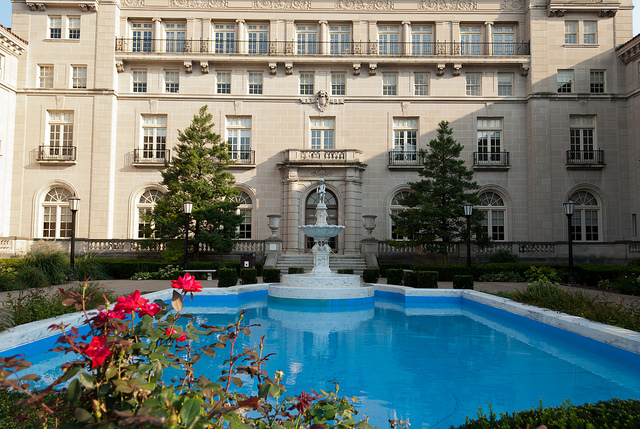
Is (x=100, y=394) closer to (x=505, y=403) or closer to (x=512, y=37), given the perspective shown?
(x=505, y=403)

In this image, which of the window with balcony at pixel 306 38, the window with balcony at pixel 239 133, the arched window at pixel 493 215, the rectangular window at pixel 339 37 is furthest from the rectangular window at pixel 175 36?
the arched window at pixel 493 215

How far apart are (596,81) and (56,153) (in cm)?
3576

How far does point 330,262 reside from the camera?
2400cm

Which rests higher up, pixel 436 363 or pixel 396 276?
→ pixel 396 276

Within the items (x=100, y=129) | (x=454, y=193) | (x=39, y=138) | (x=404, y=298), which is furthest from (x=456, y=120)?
(x=39, y=138)

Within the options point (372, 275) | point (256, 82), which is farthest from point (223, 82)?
point (372, 275)

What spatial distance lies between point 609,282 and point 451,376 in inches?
547

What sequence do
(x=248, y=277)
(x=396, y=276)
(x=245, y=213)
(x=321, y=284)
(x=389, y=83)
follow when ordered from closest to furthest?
(x=321, y=284)
(x=248, y=277)
(x=396, y=276)
(x=245, y=213)
(x=389, y=83)

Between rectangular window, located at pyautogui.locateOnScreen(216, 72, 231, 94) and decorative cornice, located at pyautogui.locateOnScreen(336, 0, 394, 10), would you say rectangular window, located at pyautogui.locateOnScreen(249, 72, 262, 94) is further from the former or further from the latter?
decorative cornice, located at pyautogui.locateOnScreen(336, 0, 394, 10)

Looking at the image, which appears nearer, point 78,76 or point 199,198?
point 199,198

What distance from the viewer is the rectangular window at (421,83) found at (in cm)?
2819

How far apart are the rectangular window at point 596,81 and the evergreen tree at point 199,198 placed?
24321mm

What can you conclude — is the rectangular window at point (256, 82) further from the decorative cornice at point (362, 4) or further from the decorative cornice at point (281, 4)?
the decorative cornice at point (362, 4)

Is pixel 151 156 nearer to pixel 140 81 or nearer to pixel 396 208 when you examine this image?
pixel 140 81
